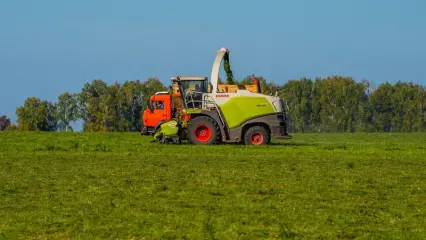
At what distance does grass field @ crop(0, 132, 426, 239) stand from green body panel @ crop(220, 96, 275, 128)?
9.03 meters

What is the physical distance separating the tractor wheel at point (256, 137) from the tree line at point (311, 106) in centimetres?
8694

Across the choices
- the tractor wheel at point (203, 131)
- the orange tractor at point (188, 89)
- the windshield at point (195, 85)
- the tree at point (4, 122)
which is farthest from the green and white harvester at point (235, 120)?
the tree at point (4, 122)

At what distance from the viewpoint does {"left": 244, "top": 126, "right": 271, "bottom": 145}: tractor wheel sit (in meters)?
40.8

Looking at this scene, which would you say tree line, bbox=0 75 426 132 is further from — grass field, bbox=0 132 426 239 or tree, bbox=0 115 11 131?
grass field, bbox=0 132 426 239

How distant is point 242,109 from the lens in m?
40.6

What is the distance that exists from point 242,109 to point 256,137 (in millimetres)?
1458

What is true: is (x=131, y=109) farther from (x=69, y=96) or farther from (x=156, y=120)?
(x=156, y=120)

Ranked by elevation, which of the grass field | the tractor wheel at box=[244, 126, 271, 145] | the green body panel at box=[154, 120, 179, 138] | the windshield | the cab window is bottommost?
the grass field

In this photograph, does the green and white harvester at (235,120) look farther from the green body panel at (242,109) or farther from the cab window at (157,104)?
the cab window at (157,104)

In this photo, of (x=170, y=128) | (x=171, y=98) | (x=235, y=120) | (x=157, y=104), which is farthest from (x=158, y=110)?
(x=235, y=120)

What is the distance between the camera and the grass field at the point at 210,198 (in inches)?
519

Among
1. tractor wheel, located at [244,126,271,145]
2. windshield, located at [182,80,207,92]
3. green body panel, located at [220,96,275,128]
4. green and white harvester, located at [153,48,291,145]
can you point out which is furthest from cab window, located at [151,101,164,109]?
tractor wheel, located at [244,126,271,145]

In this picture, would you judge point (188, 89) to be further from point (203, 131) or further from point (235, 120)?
point (235, 120)

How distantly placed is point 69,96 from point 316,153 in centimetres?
10323
